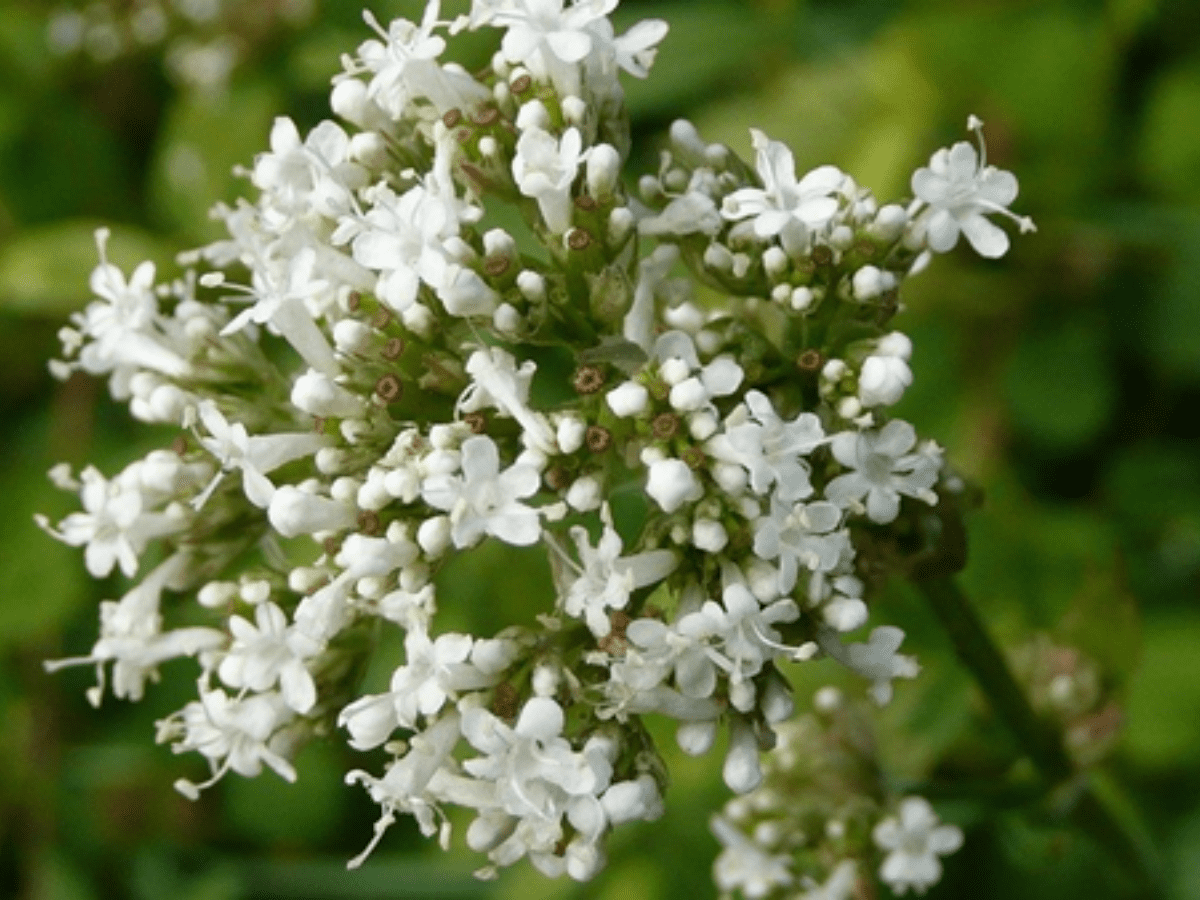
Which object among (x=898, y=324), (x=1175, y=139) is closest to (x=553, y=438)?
(x=898, y=324)

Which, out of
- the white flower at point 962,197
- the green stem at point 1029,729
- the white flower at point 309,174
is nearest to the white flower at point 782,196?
the white flower at point 962,197

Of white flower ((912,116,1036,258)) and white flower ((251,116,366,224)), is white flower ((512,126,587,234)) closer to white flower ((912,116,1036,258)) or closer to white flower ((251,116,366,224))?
white flower ((251,116,366,224))

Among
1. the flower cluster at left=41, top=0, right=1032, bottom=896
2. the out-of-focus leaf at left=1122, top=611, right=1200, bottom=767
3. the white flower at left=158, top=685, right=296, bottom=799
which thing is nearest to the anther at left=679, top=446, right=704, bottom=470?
the flower cluster at left=41, top=0, right=1032, bottom=896

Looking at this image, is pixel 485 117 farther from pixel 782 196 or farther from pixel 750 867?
pixel 750 867

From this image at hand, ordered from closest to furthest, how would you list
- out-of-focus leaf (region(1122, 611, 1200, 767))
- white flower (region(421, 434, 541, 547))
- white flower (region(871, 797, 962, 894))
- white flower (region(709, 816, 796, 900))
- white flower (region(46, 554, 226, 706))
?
white flower (region(421, 434, 541, 547))
white flower (region(46, 554, 226, 706))
white flower (region(871, 797, 962, 894))
white flower (region(709, 816, 796, 900))
out-of-focus leaf (region(1122, 611, 1200, 767))

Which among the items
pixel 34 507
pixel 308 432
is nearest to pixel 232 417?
pixel 308 432

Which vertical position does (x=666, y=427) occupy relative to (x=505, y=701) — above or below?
above
